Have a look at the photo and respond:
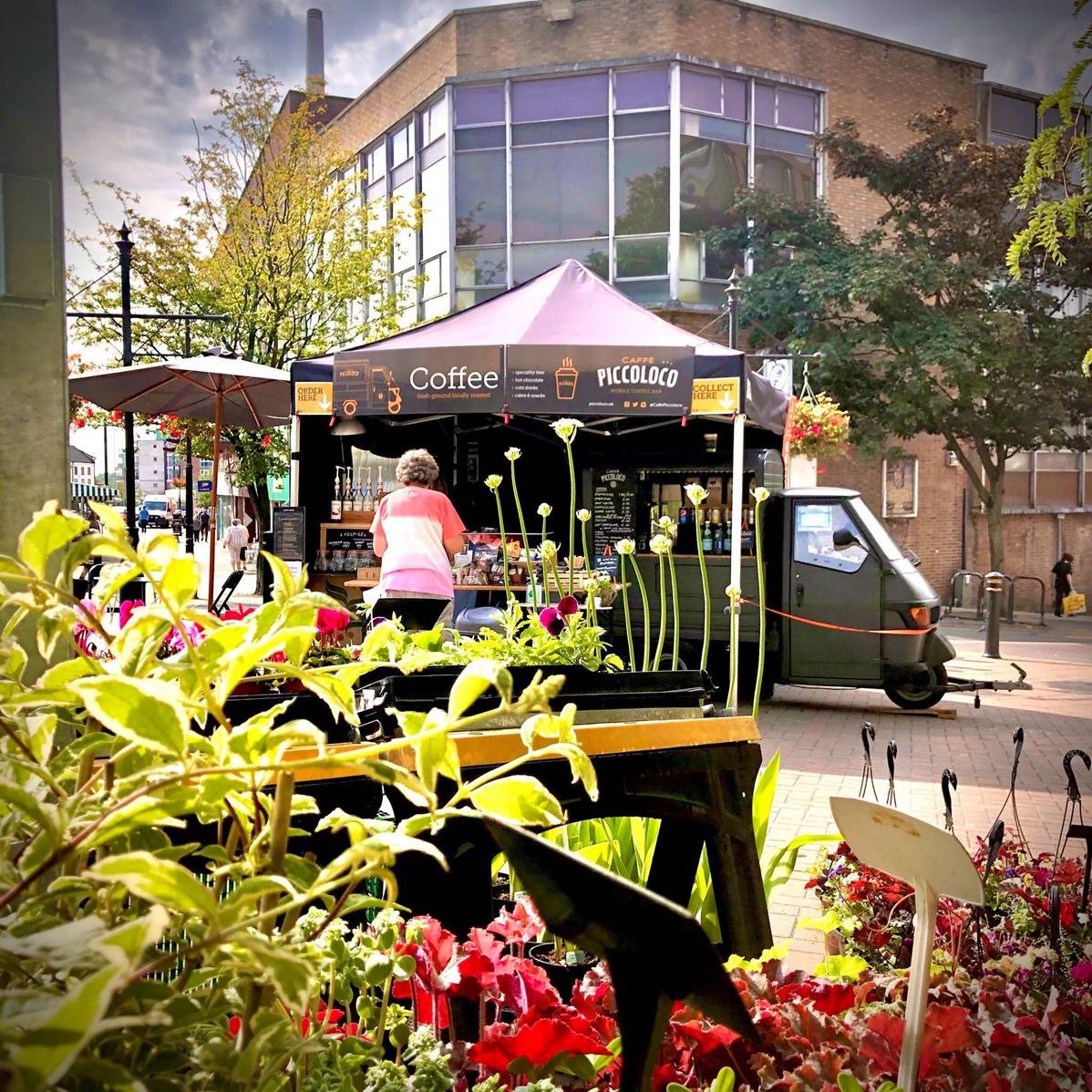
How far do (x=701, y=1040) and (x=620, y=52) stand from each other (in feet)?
73.3

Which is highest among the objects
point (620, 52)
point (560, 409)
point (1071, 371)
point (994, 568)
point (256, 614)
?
point (620, 52)

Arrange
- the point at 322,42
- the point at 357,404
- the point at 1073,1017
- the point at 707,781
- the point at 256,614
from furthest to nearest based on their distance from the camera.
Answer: the point at 357,404
the point at 322,42
the point at 707,781
the point at 1073,1017
the point at 256,614

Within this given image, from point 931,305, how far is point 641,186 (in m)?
6.64

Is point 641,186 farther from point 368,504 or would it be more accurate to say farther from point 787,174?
point 368,504

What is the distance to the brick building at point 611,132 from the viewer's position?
21.0m

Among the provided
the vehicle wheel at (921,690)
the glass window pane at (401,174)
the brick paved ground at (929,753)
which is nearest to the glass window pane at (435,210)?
the glass window pane at (401,174)

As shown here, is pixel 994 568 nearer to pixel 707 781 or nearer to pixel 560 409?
pixel 560 409

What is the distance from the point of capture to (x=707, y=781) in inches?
86.2

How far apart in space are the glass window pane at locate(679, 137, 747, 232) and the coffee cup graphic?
14.3 m

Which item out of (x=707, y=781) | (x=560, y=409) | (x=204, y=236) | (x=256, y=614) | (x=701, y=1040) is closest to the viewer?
(x=256, y=614)

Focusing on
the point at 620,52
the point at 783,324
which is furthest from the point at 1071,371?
the point at 620,52

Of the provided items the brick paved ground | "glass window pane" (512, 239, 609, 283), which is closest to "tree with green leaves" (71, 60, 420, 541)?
"glass window pane" (512, 239, 609, 283)

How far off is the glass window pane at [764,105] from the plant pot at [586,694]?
2165cm

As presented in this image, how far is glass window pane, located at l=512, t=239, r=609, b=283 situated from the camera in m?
21.4
